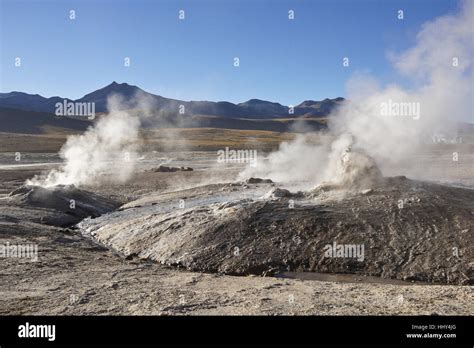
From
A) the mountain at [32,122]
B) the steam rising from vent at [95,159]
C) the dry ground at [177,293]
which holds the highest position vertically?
the mountain at [32,122]

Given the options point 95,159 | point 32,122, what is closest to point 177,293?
point 95,159

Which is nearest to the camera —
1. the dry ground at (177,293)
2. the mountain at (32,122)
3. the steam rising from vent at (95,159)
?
the dry ground at (177,293)

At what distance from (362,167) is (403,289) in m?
7.90

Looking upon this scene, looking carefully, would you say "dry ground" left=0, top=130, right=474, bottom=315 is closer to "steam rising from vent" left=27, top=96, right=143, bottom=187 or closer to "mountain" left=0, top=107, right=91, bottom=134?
"steam rising from vent" left=27, top=96, right=143, bottom=187

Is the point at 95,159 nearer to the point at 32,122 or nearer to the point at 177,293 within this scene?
the point at 177,293

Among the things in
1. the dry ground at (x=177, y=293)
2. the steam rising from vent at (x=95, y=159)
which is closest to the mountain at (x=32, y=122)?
the steam rising from vent at (x=95, y=159)

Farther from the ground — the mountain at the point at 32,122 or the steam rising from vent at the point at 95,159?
the mountain at the point at 32,122

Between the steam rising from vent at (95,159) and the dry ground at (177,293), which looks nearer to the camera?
the dry ground at (177,293)

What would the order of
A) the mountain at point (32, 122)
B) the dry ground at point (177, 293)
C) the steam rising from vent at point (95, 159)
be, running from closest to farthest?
the dry ground at point (177, 293) < the steam rising from vent at point (95, 159) < the mountain at point (32, 122)

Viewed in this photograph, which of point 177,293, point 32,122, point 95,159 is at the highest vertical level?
point 32,122

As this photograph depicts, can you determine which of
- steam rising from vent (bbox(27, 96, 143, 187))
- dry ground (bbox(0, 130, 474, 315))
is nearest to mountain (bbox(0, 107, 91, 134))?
steam rising from vent (bbox(27, 96, 143, 187))

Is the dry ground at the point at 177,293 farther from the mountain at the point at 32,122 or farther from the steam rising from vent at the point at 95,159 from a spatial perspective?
the mountain at the point at 32,122
